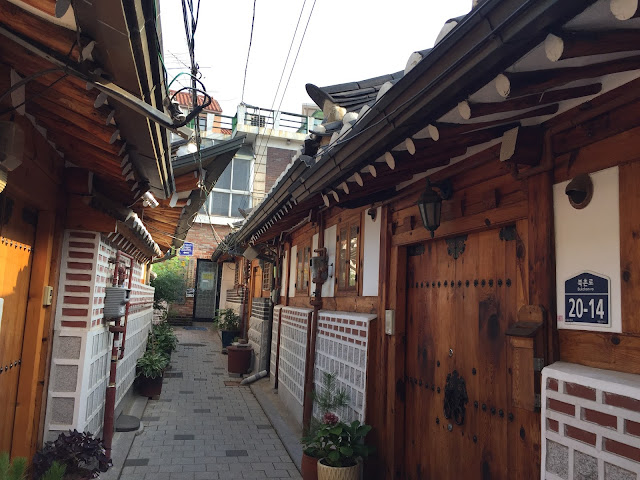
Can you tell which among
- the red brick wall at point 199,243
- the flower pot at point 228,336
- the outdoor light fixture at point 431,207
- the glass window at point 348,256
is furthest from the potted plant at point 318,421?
the red brick wall at point 199,243

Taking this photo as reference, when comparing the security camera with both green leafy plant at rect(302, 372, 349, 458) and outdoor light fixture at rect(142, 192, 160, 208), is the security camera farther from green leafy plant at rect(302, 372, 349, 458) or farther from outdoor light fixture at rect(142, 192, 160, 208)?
outdoor light fixture at rect(142, 192, 160, 208)

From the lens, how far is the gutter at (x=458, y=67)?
1.72m

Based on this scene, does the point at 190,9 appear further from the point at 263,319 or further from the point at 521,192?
the point at 263,319

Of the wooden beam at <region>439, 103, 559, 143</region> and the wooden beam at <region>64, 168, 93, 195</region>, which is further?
the wooden beam at <region>64, 168, 93, 195</region>

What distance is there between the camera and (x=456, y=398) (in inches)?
146

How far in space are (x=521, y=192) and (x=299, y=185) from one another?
2513mm

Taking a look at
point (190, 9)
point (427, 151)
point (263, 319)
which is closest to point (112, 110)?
point (190, 9)

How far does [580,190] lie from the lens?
8.22 ft

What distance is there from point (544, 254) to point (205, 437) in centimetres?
577

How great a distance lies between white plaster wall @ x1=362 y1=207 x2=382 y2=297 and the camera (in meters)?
5.12

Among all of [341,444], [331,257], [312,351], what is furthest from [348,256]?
[341,444]

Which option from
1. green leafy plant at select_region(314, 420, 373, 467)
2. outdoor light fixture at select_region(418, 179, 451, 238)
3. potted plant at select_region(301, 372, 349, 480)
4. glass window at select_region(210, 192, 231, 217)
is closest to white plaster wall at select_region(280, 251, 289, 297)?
potted plant at select_region(301, 372, 349, 480)

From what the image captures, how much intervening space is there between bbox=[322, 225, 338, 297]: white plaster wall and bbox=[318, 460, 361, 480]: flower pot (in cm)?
262

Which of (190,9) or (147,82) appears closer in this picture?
(147,82)
